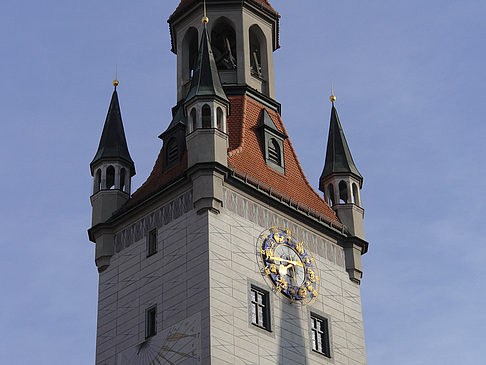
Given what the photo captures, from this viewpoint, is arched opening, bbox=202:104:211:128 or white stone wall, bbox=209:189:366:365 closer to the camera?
white stone wall, bbox=209:189:366:365

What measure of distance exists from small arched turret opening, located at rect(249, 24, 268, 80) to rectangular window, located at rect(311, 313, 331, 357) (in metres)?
12.1

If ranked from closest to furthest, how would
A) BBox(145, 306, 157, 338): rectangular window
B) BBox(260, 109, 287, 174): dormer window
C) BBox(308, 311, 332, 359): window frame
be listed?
BBox(145, 306, 157, 338): rectangular window → BBox(308, 311, 332, 359): window frame → BBox(260, 109, 287, 174): dormer window

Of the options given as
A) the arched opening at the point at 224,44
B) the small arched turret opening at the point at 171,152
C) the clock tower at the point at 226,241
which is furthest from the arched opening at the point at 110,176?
the arched opening at the point at 224,44

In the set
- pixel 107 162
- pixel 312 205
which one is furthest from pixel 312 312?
pixel 107 162

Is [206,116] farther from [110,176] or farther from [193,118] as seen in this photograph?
[110,176]

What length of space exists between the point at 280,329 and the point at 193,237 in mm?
4268

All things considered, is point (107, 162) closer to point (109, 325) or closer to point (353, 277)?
point (109, 325)

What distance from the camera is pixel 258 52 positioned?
52.0 m

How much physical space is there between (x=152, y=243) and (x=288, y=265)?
485cm

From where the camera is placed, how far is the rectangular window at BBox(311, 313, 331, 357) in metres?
42.5

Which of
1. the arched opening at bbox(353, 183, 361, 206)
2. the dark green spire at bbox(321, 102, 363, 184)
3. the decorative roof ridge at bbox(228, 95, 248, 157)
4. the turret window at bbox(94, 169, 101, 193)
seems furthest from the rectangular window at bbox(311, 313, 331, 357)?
the turret window at bbox(94, 169, 101, 193)

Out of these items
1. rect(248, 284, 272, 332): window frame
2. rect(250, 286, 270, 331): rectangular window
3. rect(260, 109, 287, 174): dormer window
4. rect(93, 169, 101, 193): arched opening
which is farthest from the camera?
rect(260, 109, 287, 174): dormer window

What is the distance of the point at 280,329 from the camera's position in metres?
41.3

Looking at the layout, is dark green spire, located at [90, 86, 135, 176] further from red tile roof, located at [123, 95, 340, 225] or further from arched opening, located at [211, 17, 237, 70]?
arched opening, located at [211, 17, 237, 70]
